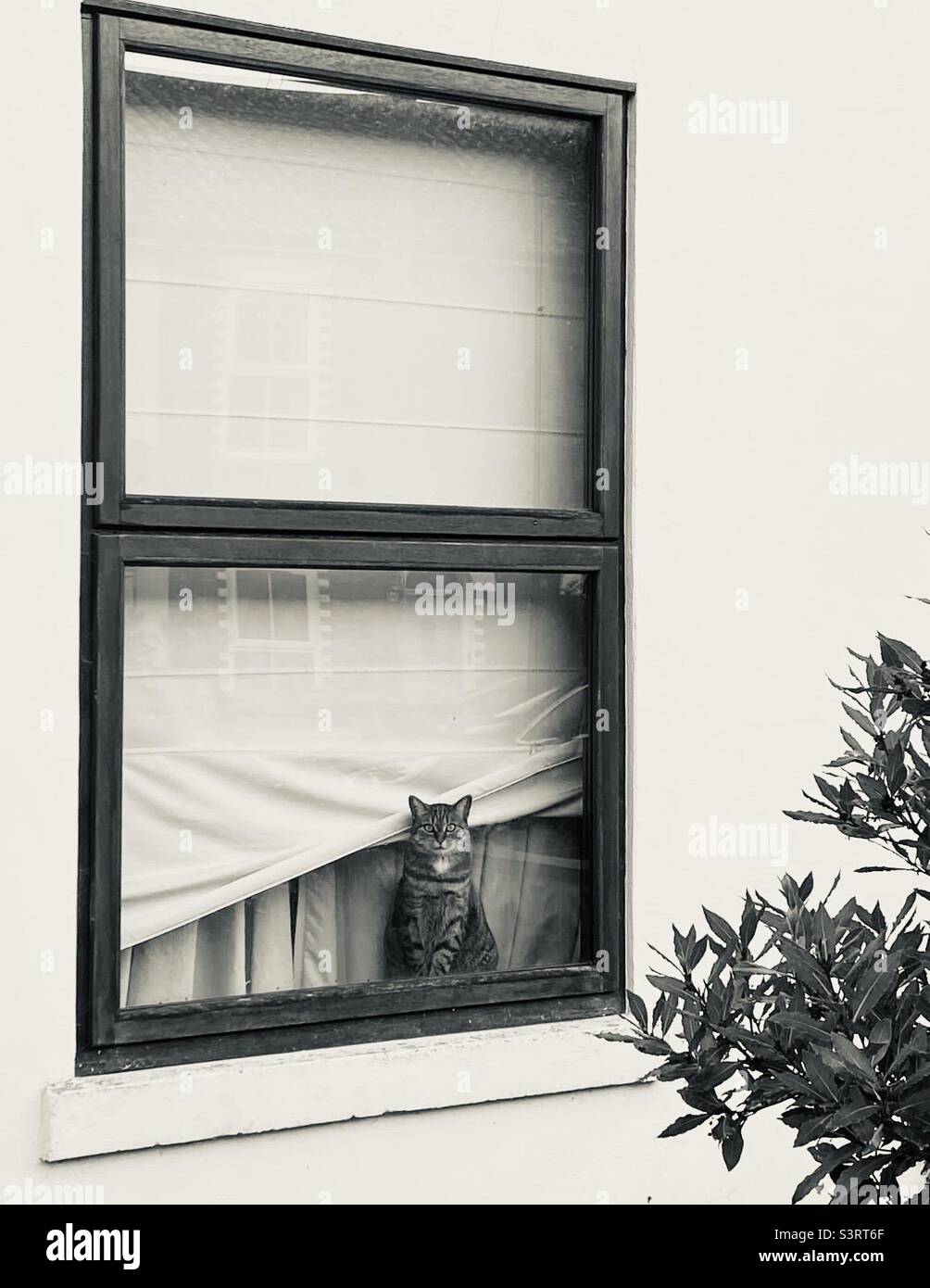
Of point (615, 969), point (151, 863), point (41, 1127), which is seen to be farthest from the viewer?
point (615, 969)

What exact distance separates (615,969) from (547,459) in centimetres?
115

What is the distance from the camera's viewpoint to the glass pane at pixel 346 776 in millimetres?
2998

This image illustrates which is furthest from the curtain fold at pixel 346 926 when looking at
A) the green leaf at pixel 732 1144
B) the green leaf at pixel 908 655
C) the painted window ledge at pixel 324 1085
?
the green leaf at pixel 908 655

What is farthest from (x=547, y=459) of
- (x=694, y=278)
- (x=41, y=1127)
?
(x=41, y=1127)

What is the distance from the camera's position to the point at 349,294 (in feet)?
10.3

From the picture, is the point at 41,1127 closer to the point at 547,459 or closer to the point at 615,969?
the point at 615,969

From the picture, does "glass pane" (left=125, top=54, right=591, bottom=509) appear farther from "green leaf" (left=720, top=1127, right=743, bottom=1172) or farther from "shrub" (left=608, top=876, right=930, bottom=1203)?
"green leaf" (left=720, top=1127, right=743, bottom=1172)

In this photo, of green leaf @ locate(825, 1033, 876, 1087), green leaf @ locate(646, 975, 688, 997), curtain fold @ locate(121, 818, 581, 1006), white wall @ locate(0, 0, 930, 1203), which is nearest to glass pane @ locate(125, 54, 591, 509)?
white wall @ locate(0, 0, 930, 1203)

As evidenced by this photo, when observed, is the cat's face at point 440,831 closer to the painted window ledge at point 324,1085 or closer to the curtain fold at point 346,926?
the curtain fold at point 346,926

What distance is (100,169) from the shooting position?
2844mm

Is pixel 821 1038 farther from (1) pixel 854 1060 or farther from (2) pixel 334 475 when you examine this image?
(2) pixel 334 475

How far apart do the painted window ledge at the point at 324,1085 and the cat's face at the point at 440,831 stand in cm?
38

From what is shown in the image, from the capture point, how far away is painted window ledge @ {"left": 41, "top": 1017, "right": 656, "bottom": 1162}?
9.17 feet

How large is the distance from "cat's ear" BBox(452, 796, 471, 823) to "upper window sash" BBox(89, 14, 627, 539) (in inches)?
23.1
